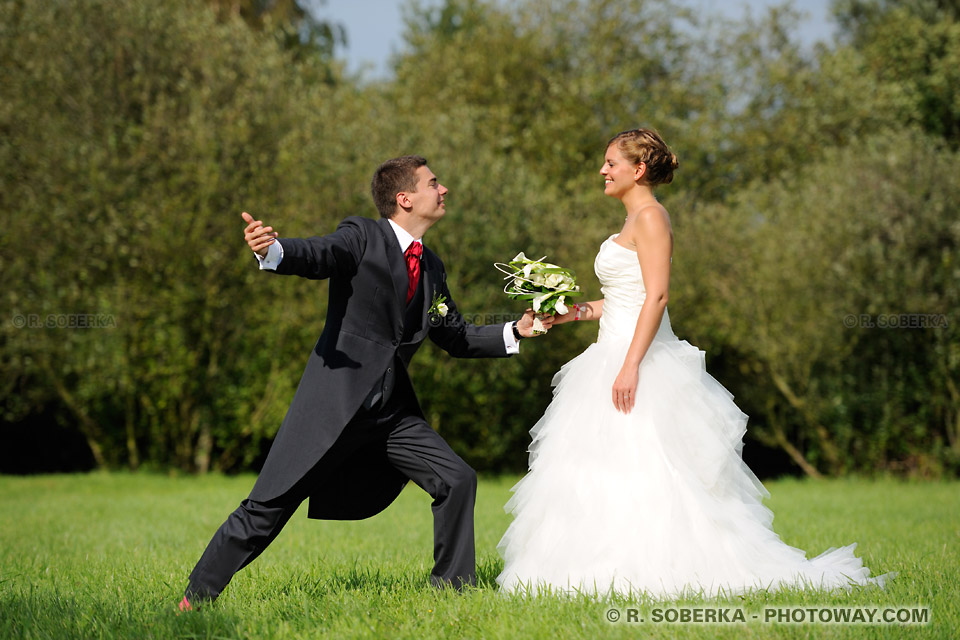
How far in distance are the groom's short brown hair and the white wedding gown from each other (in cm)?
118

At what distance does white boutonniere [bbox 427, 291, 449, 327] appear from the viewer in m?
4.92

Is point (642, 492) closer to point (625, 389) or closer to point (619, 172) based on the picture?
point (625, 389)

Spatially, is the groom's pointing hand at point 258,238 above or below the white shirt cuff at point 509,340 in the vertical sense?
above

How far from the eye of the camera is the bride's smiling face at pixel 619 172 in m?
4.89

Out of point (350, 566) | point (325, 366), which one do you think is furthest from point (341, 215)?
point (325, 366)

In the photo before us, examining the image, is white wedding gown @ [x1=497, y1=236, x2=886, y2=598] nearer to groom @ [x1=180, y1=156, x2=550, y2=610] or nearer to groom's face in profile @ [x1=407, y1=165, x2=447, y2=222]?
groom @ [x1=180, y1=156, x2=550, y2=610]

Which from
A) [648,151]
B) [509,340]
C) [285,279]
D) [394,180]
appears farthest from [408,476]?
[285,279]

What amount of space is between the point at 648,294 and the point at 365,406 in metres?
1.61

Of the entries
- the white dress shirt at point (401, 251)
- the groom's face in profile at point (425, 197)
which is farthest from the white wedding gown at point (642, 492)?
the groom's face in profile at point (425, 197)

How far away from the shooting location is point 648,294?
466 cm

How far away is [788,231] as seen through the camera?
1508 cm

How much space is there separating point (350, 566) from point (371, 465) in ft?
4.50

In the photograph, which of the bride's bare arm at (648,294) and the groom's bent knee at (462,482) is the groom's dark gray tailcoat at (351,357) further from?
the bride's bare arm at (648,294)

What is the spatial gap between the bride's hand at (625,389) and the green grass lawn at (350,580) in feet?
3.44
